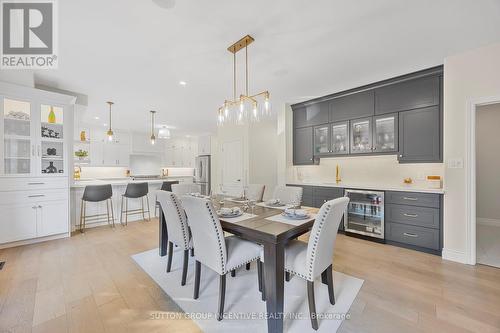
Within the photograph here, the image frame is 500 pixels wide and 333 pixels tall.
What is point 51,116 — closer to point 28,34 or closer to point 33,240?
point 28,34

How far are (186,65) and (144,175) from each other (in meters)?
5.76

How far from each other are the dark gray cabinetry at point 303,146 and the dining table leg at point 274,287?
3.04 metres

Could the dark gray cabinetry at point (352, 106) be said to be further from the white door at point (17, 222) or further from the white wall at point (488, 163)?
the white door at point (17, 222)

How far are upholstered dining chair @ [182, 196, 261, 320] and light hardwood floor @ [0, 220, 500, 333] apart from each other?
42 centimetres

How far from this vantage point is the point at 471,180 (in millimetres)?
2559

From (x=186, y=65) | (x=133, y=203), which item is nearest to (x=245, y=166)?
(x=133, y=203)

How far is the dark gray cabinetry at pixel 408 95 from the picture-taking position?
296 centimetres

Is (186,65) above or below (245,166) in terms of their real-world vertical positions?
above

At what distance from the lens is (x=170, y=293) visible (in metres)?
2.03

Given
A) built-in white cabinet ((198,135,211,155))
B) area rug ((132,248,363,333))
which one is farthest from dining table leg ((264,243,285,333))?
built-in white cabinet ((198,135,211,155))

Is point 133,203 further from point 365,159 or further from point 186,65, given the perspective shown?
point 365,159

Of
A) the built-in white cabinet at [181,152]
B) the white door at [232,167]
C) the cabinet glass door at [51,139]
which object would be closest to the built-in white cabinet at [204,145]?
the built-in white cabinet at [181,152]

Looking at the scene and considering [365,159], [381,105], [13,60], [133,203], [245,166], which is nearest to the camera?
[13,60]

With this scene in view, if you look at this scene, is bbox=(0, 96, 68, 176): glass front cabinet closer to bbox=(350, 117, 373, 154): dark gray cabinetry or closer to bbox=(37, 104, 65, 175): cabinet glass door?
bbox=(37, 104, 65, 175): cabinet glass door
